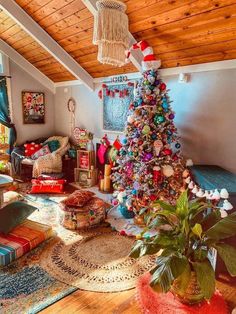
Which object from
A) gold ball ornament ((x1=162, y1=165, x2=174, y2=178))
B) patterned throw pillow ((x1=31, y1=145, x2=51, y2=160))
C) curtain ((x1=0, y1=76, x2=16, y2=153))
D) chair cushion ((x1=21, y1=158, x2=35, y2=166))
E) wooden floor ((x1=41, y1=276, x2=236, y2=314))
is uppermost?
curtain ((x1=0, y1=76, x2=16, y2=153))

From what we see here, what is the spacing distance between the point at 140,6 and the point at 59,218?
2483mm

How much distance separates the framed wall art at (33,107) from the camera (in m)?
5.37

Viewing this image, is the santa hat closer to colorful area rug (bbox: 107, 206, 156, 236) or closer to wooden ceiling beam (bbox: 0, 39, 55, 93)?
colorful area rug (bbox: 107, 206, 156, 236)

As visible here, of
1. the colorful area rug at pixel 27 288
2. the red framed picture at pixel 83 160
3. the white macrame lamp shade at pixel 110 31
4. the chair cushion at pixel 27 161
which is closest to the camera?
the colorful area rug at pixel 27 288

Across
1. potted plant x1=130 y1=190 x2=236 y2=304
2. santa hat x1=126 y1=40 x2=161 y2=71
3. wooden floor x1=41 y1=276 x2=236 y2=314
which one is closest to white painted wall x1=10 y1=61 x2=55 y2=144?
santa hat x1=126 y1=40 x2=161 y2=71

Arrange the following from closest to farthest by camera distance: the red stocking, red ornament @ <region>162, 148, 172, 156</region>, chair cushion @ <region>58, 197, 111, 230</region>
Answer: red ornament @ <region>162, 148, 172, 156</region>, chair cushion @ <region>58, 197, 111, 230</region>, the red stocking

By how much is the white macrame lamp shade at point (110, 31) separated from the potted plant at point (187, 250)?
1399 mm

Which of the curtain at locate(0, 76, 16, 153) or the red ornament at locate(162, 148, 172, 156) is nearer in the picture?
the red ornament at locate(162, 148, 172, 156)

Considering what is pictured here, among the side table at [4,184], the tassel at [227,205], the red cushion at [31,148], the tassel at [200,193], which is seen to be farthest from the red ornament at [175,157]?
the red cushion at [31,148]

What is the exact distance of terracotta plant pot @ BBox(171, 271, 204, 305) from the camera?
174 centimetres

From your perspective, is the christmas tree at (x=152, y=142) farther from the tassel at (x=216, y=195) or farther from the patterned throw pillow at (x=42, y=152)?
the patterned throw pillow at (x=42, y=152)

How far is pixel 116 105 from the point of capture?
428 cm

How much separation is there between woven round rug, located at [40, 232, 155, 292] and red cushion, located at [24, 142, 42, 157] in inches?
106

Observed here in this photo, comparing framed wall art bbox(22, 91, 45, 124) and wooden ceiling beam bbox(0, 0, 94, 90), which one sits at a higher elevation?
wooden ceiling beam bbox(0, 0, 94, 90)
